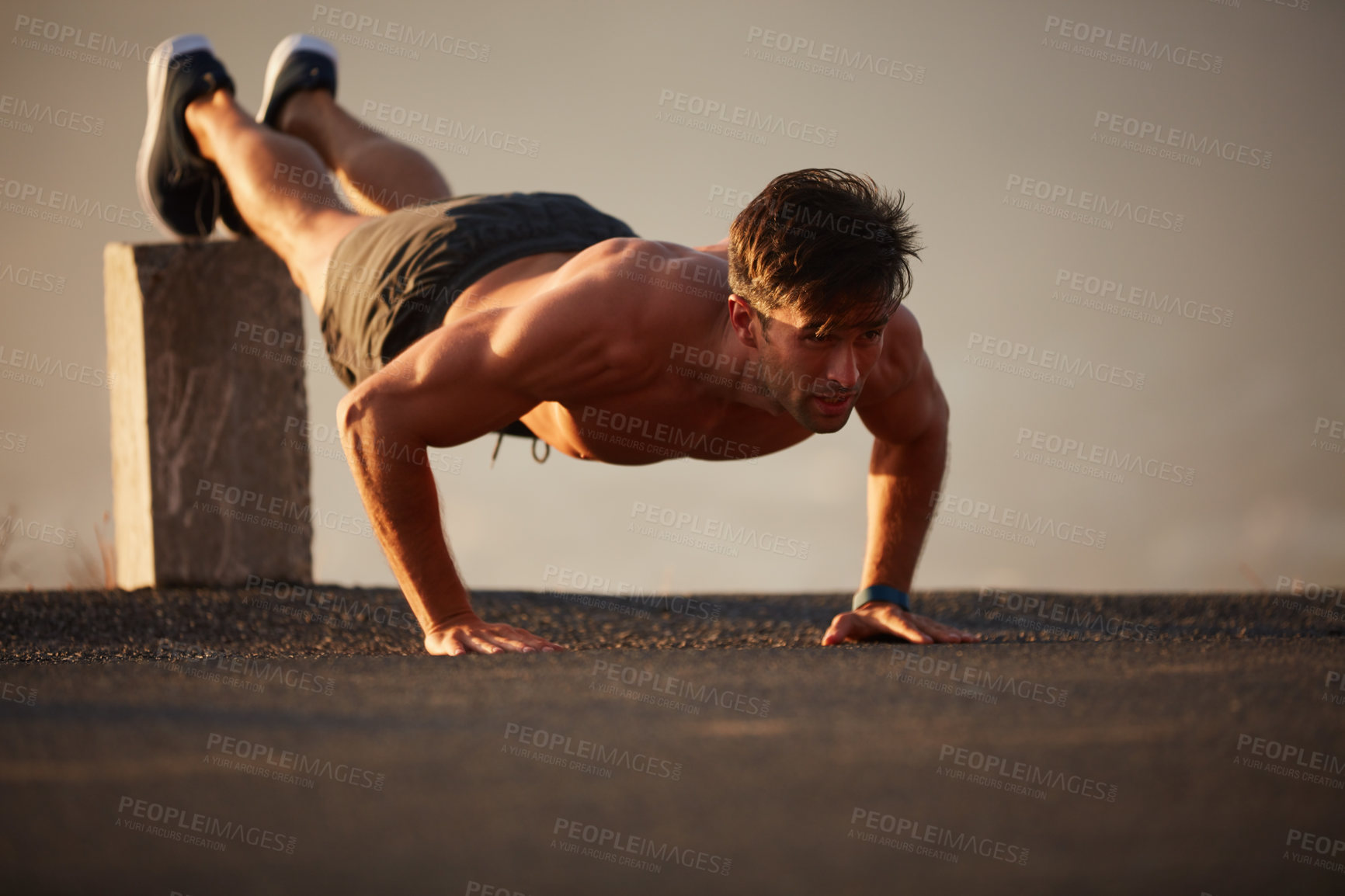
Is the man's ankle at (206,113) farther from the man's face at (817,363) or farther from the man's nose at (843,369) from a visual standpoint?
the man's nose at (843,369)

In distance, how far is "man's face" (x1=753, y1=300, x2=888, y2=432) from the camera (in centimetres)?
230

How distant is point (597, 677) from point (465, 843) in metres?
0.77

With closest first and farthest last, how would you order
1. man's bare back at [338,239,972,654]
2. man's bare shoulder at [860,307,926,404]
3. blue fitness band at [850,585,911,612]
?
man's bare back at [338,239,972,654]
man's bare shoulder at [860,307,926,404]
blue fitness band at [850,585,911,612]

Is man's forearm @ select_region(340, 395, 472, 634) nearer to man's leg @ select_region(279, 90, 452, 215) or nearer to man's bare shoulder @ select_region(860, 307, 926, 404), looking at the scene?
man's bare shoulder @ select_region(860, 307, 926, 404)

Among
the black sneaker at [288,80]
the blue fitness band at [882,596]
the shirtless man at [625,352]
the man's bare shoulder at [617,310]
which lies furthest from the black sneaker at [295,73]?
the blue fitness band at [882,596]

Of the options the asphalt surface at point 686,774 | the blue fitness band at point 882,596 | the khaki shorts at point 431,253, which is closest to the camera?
the asphalt surface at point 686,774

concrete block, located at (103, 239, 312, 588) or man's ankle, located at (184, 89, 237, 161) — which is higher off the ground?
man's ankle, located at (184, 89, 237, 161)

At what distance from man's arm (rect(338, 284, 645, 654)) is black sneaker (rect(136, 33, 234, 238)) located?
206cm

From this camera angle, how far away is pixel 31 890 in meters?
1.00

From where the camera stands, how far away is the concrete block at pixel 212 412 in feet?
13.1

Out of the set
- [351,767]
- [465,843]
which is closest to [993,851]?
[465,843]

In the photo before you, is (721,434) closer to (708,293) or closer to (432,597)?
(708,293)

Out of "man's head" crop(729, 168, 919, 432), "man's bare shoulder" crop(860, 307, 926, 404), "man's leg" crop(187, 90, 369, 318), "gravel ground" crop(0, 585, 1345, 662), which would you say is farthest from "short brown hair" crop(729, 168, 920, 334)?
"man's leg" crop(187, 90, 369, 318)

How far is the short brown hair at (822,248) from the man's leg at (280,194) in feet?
5.39
